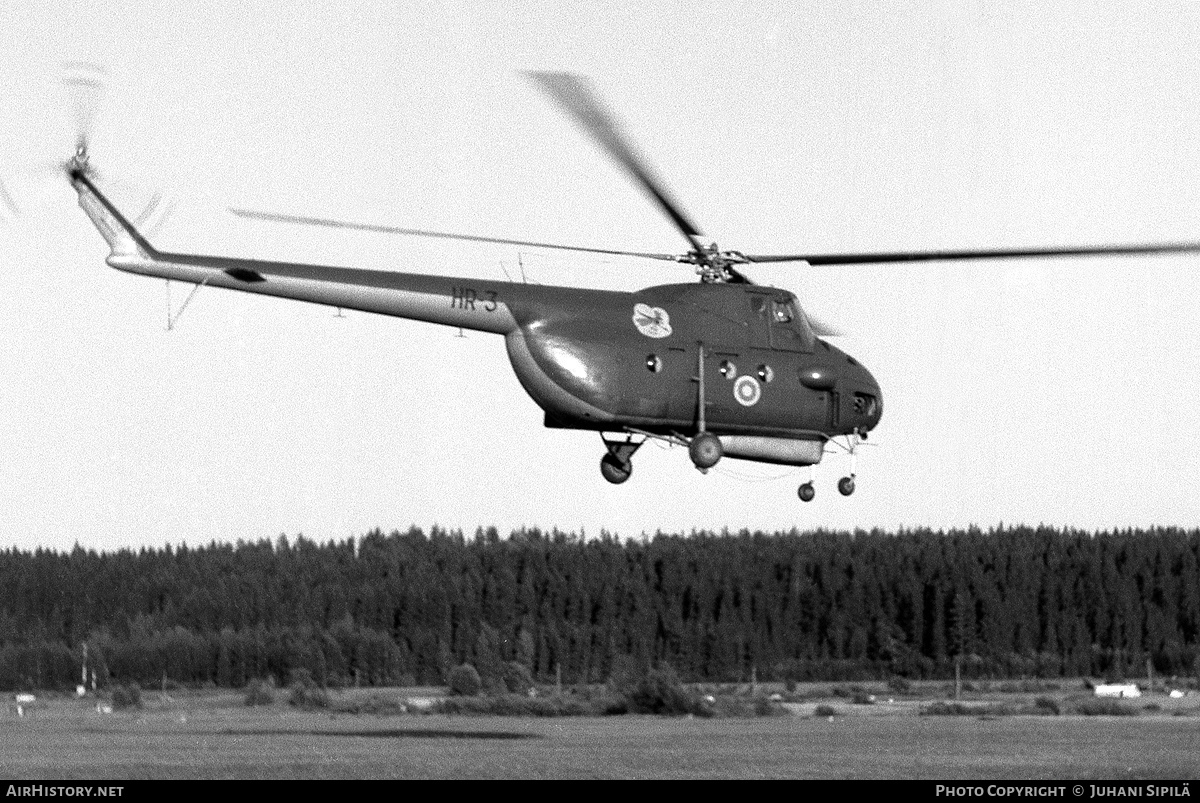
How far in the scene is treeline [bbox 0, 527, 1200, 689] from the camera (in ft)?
379

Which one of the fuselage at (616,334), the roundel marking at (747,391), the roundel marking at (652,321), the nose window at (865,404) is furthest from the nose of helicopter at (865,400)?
the roundel marking at (652,321)

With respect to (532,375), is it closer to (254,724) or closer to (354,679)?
(254,724)

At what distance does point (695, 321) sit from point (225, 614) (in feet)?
281

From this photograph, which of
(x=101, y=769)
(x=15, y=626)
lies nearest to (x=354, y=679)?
(x=15, y=626)

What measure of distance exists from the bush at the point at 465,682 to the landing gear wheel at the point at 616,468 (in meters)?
60.4

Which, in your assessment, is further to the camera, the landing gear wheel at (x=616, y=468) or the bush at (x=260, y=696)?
the bush at (x=260, y=696)

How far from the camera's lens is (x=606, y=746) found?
173 ft

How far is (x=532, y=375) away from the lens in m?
38.7

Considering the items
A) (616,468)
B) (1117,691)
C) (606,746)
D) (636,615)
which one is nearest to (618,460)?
(616,468)

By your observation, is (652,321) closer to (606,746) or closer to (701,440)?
(701,440)

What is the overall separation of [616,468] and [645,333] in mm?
2683

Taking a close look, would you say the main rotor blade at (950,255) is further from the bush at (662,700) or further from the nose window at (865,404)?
the bush at (662,700)

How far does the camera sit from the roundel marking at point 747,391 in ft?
133

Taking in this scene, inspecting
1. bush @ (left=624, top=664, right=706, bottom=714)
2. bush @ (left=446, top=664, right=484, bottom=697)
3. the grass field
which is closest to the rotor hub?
the grass field
